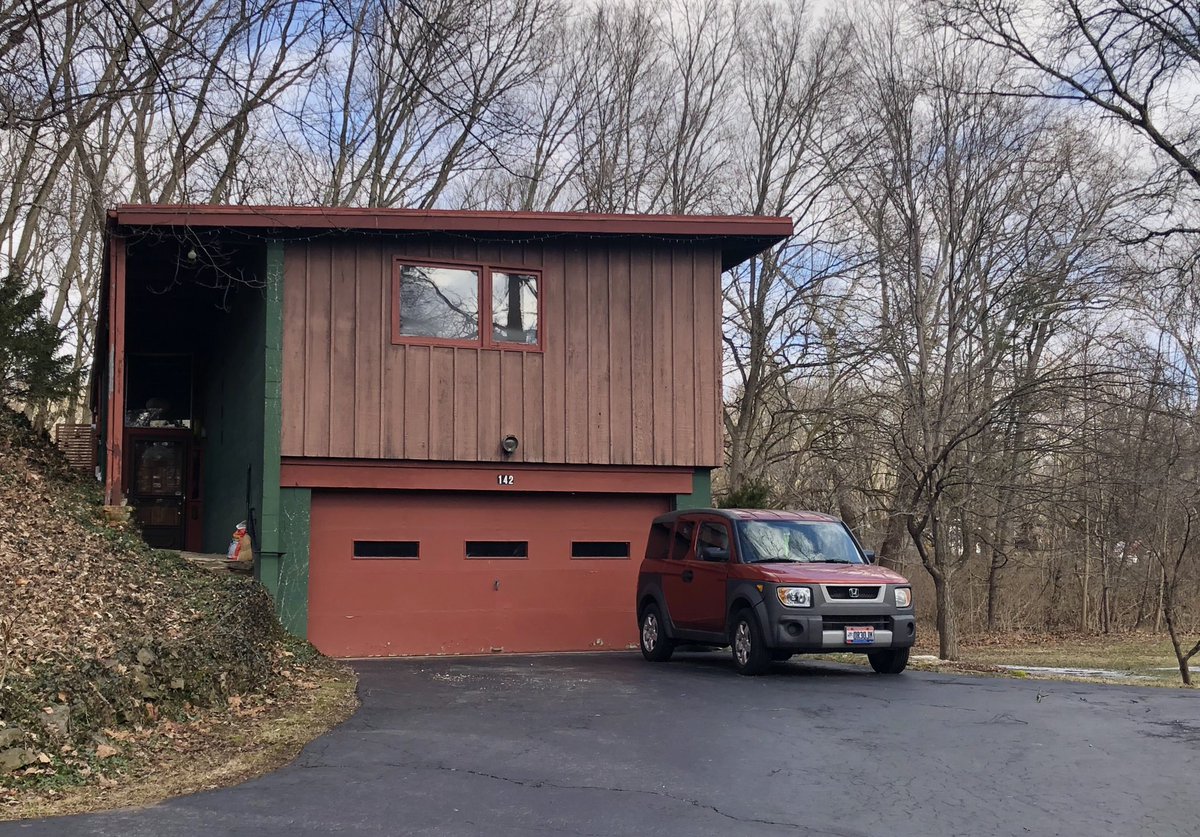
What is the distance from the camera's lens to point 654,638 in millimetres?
15039

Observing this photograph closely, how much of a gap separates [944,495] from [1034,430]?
1.89 m

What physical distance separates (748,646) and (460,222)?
7.06 meters

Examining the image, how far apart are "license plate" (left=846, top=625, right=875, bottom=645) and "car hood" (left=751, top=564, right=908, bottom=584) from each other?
18.6 inches

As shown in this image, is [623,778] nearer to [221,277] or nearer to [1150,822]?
[1150,822]

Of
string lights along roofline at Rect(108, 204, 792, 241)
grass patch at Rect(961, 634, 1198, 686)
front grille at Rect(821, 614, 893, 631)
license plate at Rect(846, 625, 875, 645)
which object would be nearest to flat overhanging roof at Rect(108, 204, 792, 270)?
string lights along roofline at Rect(108, 204, 792, 241)

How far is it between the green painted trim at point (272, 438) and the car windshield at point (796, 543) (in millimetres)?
6129

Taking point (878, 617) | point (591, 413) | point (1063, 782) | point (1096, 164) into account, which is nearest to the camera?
point (1063, 782)

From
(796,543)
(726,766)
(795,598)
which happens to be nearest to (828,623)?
(795,598)

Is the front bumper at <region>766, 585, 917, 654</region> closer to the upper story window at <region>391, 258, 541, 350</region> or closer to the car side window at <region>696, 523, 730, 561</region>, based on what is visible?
the car side window at <region>696, 523, 730, 561</region>

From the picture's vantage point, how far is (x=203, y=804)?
22.8ft

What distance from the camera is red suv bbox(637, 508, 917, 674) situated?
1239 centimetres

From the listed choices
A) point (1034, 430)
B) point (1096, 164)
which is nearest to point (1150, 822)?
point (1034, 430)

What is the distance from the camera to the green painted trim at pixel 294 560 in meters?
16.0

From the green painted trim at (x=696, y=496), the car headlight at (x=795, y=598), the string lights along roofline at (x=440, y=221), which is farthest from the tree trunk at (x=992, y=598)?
the car headlight at (x=795, y=598)
